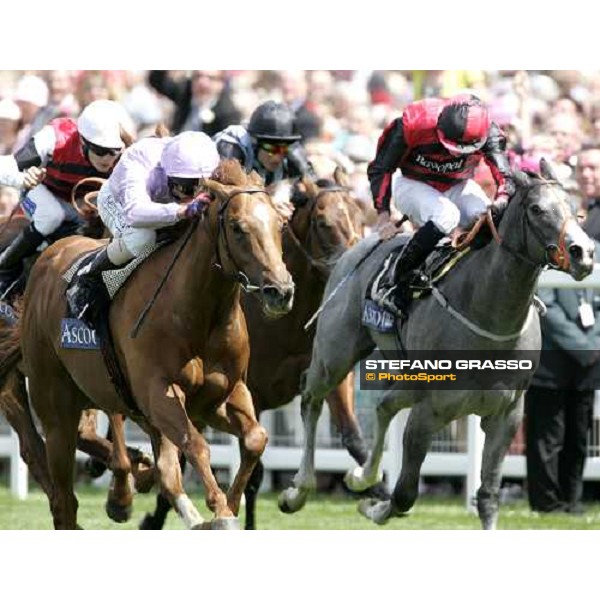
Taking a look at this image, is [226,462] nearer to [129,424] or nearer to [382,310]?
[129,424]

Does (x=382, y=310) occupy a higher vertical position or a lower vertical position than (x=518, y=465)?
higher

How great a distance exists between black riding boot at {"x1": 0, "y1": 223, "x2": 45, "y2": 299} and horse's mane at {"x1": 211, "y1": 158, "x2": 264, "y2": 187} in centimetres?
206

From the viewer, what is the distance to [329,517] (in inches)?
411

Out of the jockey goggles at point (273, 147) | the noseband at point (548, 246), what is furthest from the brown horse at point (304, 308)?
the noseband at point (548, 246)

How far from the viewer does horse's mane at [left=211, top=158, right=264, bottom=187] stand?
811cm

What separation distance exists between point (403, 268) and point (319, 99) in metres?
1.54

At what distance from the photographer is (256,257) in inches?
307

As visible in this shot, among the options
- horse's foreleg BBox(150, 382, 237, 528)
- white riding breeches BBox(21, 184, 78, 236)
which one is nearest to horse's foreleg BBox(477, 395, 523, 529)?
horse's foreleg BBox(150, 382, 237, 528)

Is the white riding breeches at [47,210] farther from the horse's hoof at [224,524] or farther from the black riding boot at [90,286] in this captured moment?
the horse's hoof at [224,524]

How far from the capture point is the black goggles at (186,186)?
8.32m

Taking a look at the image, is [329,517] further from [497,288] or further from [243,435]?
[243,435]

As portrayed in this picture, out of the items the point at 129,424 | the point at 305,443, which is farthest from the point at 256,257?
the point at 129,424

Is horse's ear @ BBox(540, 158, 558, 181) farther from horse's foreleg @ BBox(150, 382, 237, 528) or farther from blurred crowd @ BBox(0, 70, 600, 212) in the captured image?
horse's foreleg @ BBox(150, 382, 237, 528)
